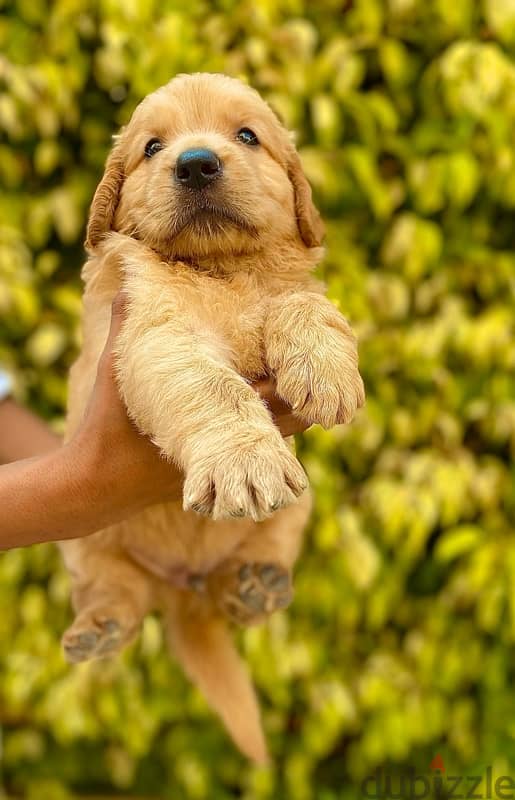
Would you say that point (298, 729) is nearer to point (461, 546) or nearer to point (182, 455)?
point (461, 546)

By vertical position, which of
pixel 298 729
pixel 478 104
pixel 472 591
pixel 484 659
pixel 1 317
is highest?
pixel 478 104

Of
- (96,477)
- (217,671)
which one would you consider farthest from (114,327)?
(217,671)

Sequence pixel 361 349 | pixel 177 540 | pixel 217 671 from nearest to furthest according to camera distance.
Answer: pixel 177 540
pixel 217 671
pixel 361 349

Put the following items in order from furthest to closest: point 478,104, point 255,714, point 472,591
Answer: point 472,591 → point 478,104 → point 255,714

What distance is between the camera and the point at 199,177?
1604mm

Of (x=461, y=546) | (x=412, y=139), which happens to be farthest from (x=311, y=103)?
(x=461, y=546)

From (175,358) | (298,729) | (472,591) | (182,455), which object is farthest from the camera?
(298,729)

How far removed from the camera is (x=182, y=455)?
145 centimetres

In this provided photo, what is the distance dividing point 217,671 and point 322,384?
115 cm

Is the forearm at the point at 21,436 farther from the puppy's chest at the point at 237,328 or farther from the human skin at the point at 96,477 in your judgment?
the puppy's chest at the point at 237,328

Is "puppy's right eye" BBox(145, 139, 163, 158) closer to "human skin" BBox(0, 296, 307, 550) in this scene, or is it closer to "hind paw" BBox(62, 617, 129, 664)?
"human skin" BBox(0, 296, 307, 550)

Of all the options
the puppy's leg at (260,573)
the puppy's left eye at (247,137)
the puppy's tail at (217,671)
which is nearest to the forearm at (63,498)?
the puppy's leg at (260,573)

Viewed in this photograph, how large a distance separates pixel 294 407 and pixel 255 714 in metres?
1.19

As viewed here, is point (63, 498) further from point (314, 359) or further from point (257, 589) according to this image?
point (314, 359)
